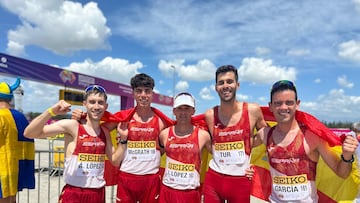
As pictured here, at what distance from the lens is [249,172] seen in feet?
12.0

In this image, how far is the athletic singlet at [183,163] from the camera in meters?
3.68

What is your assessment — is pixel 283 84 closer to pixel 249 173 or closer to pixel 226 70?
pixel 226 70

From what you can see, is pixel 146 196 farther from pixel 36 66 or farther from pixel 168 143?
pixel 36 66

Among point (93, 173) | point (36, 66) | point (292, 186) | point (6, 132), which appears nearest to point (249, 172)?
point (292, 186)

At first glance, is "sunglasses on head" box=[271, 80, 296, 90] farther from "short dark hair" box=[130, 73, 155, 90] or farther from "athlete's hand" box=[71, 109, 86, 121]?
"athlete's hand" box=[71, 109, 86, 121]

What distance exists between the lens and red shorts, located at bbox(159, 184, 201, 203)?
3.66 meters

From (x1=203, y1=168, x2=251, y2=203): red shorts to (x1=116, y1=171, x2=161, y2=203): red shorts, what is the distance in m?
0.67

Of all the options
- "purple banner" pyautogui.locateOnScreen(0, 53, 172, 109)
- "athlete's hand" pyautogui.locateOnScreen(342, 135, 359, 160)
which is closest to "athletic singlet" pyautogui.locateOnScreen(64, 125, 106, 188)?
"athlete's hand" pyautogui.locateOnScreen(342, 135, 359, 160)

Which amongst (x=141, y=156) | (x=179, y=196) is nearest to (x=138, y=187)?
(x=141, y=156)

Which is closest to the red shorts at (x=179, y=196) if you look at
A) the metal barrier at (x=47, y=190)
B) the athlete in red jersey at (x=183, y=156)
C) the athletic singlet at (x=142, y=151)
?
the athlete in red jersey at (x=183, y=156)

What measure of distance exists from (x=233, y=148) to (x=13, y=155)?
109 inches

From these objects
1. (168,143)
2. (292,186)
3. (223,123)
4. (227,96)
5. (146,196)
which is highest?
(227,96)

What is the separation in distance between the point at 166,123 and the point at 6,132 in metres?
2.03

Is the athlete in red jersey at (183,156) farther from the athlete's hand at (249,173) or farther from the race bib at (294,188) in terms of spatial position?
the race bib at (294,188)
